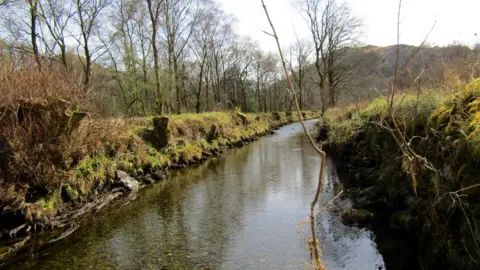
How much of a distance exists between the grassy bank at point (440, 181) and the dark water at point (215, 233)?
3.59 feet

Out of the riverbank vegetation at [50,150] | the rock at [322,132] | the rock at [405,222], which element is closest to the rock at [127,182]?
the riverbank vegetation at [50,150]

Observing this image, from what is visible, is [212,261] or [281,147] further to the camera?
[281,147]

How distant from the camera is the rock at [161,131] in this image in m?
16.0

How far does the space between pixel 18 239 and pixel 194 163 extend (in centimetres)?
1004

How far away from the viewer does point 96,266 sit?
6242 mm

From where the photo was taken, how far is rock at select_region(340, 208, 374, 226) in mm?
7809

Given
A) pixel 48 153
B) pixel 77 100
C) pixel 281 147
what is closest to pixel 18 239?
pixel 48 153

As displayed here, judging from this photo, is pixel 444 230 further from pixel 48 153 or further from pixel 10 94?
pixel 10 94

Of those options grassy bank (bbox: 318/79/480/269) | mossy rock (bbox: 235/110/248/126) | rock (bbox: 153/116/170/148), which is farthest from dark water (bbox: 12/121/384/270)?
mossy rock (bbox: 235/110/248/126)

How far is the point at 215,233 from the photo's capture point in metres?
7.62

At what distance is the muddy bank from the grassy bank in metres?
7.73

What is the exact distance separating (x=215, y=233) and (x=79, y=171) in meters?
4.94

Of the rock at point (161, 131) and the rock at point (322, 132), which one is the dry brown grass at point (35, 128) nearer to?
the rock at point (161, 131)

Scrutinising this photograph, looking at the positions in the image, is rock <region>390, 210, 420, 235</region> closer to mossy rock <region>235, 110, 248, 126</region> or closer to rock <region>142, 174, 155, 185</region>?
rock <region>142, 174, 155, 185</region>
